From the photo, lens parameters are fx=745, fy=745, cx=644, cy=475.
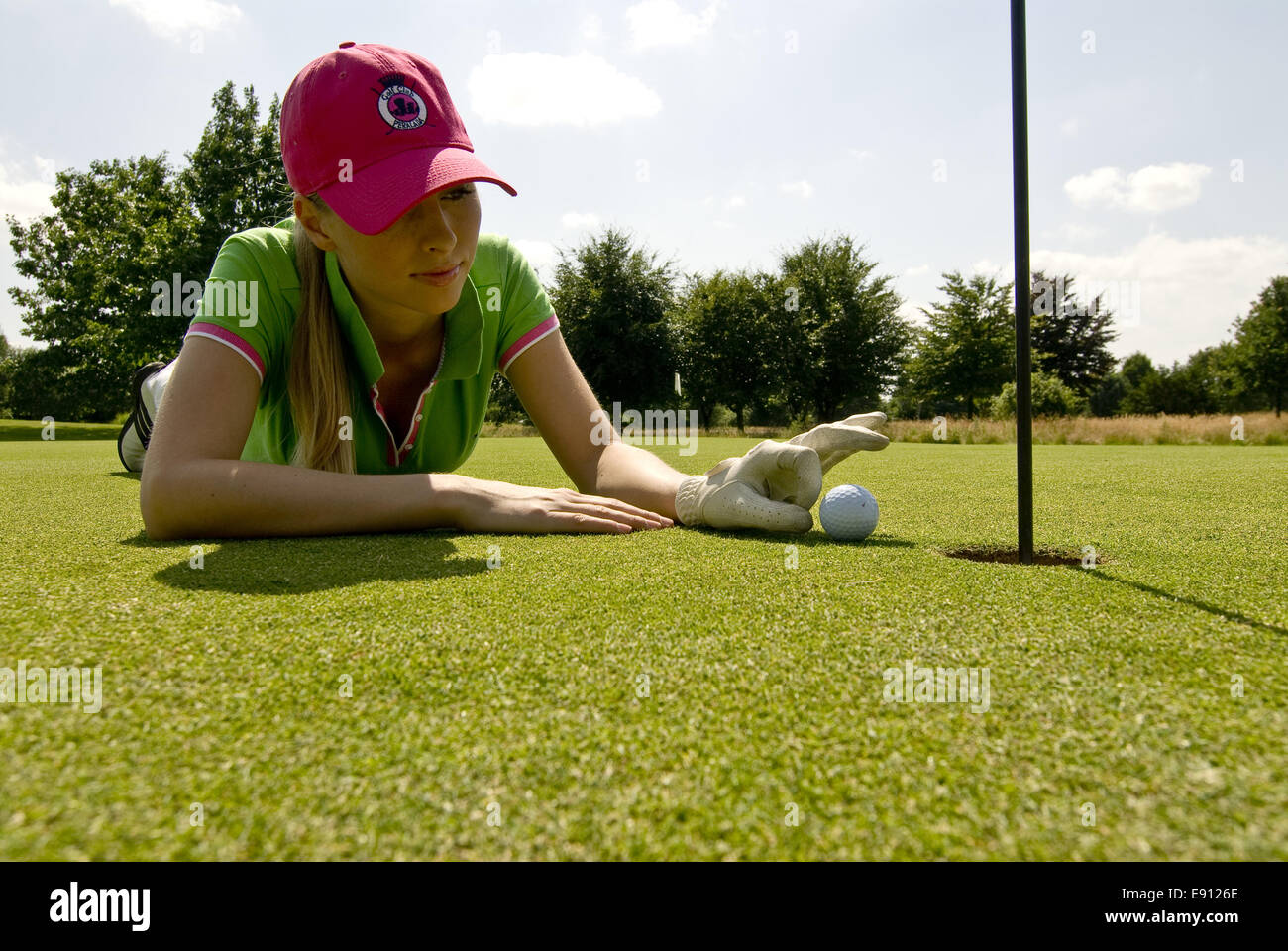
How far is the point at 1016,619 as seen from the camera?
154 centimetres

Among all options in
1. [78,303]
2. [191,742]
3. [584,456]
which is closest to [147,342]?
[78,303]

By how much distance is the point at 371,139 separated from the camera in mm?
2119

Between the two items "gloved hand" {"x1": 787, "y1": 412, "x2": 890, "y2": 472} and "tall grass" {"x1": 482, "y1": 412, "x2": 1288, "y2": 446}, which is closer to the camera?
"gloved hand" {"x1": 787, "y1": 412, "x2": 890, "y2": 472}

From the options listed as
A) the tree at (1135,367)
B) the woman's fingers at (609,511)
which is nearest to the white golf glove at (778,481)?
the woman's fingers at (609,511)

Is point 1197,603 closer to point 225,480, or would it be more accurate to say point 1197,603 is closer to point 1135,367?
point 225,480

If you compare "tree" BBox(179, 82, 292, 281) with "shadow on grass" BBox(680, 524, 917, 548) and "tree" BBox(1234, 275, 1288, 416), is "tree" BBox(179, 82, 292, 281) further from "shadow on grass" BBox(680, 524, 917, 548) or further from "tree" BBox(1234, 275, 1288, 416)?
"tree" BBox(1234, 275, 1288, 416)

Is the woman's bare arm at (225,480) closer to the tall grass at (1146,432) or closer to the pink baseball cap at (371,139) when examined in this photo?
the pink baseball cap at (371,139)

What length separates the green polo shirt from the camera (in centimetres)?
244

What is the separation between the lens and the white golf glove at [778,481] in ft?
8.52

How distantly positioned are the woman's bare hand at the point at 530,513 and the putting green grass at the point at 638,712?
0.45m

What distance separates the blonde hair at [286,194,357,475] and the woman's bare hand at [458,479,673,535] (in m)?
0.54

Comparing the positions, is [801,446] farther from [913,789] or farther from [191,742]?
[191,742]

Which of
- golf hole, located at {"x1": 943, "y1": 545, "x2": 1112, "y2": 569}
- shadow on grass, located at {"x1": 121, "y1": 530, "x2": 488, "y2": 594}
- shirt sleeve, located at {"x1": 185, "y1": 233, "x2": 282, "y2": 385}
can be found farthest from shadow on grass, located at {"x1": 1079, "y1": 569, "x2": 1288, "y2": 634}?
shirt sleeve, located at {"x1": 185, "y1": 233, "x2": 282, "y2": 385}
